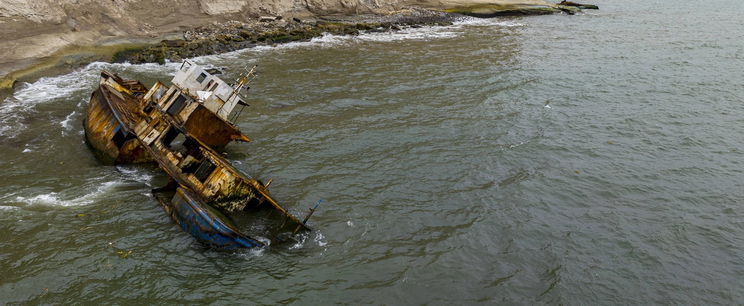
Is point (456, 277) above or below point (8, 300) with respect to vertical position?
below

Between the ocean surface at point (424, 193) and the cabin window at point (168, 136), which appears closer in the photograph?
the ocean surface at point (424, 193)

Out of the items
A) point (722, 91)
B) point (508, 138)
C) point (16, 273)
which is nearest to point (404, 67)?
point (508, 138)

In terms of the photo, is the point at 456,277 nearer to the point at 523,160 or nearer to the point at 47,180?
the point at 523,160

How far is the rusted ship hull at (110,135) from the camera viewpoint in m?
20.8

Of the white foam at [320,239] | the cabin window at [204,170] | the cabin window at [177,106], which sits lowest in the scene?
the white foam at [320,239]

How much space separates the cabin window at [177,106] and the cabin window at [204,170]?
443 centimetres

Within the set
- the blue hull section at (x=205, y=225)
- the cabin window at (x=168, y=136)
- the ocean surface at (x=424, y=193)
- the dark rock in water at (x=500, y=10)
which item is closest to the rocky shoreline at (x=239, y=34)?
the dark rock in water at (x=500, y=10)

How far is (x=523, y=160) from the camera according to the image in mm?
22906

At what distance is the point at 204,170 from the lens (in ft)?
61.3

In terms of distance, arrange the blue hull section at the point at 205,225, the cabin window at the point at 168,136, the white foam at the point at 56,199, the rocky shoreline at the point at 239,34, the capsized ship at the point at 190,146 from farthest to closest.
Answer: the rocky shoreline at the point at 239,34, the cabin window at the point at 168,136, the white foam at the point at 56,199, the capsized ship at the point at 190,146, the blue hull section at the point at 205,225

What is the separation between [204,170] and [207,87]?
5899mm

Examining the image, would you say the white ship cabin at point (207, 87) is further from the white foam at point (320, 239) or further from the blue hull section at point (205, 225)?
the white foam at point (320, 239)

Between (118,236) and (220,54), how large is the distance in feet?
90.9

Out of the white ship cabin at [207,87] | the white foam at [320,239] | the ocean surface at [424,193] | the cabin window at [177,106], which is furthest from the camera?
the white ship cabin at [207,87]
